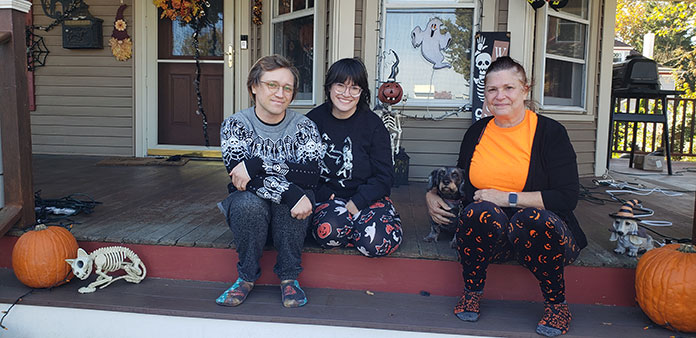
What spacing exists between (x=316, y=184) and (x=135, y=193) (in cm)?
176

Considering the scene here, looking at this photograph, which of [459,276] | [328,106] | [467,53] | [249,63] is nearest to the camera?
[459,276]

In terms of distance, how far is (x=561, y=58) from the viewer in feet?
14.3

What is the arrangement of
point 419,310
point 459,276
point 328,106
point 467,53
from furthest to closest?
point 467,53 → point 328,106 → point 459,276 → point 419,310

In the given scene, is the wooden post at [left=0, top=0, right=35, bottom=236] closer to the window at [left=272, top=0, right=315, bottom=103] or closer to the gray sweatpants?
the gray sweatpants

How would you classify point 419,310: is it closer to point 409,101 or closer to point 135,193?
point 135,193

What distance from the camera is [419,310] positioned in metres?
1.92

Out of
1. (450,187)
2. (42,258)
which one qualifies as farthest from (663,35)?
(42,258)

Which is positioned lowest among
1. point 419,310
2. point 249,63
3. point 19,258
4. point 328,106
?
point 419,310

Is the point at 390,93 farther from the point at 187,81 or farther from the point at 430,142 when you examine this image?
the point at 187,81

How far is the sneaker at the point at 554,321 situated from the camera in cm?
172

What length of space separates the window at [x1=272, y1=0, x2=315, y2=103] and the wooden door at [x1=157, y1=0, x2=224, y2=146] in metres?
0.66

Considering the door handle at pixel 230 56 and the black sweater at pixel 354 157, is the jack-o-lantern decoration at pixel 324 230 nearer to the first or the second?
the black sweater at pixel 354 157

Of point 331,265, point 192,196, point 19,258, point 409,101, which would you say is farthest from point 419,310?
point 409,101

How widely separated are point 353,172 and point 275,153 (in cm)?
35
